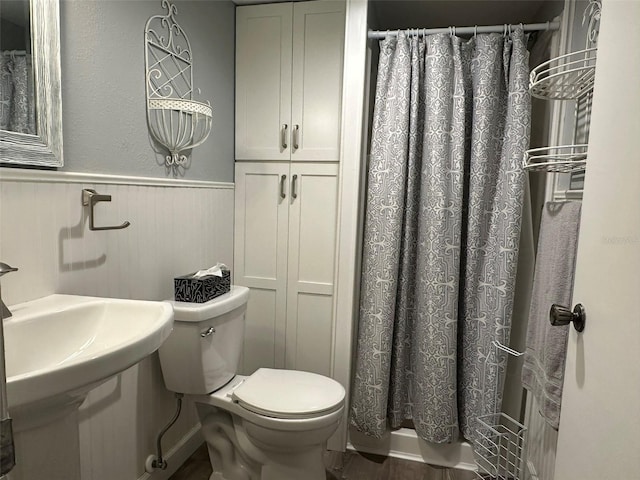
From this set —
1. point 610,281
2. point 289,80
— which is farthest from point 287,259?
point 610,281

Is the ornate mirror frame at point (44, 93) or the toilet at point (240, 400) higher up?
the ornate mirror frame at point (44, 93)

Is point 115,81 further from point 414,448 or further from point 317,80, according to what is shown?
point 414,448

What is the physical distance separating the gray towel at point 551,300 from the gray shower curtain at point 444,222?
38cm

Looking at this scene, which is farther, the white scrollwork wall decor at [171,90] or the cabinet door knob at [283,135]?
the cabinet door knob at [283,135]

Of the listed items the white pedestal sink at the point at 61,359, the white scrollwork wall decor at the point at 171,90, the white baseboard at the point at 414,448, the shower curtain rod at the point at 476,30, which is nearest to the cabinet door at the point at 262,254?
the white scrollwork wall decor at the point at 171,90

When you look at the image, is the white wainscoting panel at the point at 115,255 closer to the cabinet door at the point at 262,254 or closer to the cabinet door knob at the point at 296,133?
the cabinet door at the point at 262,254

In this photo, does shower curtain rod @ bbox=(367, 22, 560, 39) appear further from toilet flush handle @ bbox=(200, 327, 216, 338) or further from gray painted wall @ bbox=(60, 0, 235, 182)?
toilet flush handle @ bbox=(200, 327, 216, 338)

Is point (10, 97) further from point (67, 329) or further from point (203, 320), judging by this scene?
point (203, 320)

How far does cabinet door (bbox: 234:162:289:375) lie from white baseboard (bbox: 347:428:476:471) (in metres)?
0.56

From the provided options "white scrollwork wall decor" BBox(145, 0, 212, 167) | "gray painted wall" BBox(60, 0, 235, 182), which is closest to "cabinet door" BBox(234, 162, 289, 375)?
"gray painted wall" BBox(60, 0, 235, 182)

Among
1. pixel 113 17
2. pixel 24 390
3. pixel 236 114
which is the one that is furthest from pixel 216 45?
pixel 24 390

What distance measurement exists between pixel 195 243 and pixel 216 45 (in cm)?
93

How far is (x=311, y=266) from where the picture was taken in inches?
84.7

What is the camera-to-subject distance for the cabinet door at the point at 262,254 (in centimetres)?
217
